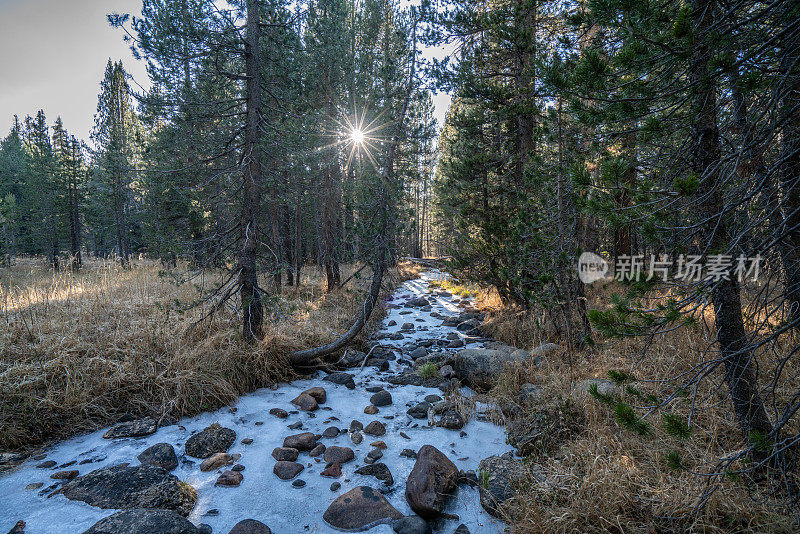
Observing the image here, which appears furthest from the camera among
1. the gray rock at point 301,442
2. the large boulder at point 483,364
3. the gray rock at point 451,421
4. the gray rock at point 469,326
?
the gray rock at point 469,326

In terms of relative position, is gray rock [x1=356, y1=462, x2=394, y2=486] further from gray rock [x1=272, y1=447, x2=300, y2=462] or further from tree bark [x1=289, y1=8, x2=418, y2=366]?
tree bark [x1=289, y1=8, x2=418, y2=366]

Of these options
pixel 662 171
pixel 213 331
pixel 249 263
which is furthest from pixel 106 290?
pixel 662 171

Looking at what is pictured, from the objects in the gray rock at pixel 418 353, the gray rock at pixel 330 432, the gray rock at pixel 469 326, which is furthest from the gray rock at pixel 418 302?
the gray rock at pixel 330 432

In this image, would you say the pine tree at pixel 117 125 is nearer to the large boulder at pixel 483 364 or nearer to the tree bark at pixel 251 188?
the tree bark at pixel 251 188

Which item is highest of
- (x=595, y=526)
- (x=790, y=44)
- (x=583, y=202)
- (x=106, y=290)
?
(x=790, y=44)

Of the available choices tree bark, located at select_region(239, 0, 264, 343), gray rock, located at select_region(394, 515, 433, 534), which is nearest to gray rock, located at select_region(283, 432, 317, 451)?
gray rock, located at select_region(394, 515, 433, 534)

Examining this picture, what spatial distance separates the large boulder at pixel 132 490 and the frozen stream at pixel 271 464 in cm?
9

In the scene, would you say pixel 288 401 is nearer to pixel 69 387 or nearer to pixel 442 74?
pixel 69 387

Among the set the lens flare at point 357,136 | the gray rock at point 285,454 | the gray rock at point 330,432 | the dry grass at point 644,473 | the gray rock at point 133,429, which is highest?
the lens flare at point 357,136

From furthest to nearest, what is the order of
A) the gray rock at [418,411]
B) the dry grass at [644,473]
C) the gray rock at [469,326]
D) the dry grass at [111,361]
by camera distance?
the gray rock at [469,326] → the gray rock at [418,411] → the dry grass at [111,361] → the dry grass at [644,473]

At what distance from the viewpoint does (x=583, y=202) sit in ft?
8.24

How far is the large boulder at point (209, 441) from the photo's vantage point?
3.88 metres

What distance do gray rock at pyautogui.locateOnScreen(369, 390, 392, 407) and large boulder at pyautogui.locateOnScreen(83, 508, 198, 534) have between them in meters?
2.92

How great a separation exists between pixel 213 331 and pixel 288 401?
2026 millimetres
